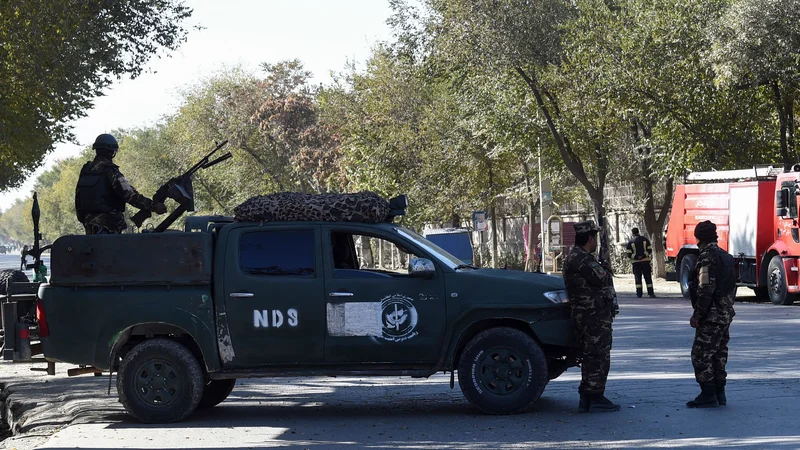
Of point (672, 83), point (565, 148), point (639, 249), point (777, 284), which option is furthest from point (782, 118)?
point (565, 148)

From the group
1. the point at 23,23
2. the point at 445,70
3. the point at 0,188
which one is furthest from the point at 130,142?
the point at 23,23

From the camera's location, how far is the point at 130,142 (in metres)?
103

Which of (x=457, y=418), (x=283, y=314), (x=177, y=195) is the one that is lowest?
(x=457, y=418)

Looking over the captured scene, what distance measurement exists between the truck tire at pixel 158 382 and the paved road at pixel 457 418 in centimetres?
16

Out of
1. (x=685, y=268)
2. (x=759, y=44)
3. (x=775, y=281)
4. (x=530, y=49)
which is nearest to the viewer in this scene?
(x=775, y=281)

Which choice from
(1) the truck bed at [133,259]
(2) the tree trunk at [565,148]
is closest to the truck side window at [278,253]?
(1) the truck bed at [133,259]

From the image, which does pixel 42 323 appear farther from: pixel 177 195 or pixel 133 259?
pixel 177 195

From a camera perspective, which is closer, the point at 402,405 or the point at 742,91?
the point at 402,405

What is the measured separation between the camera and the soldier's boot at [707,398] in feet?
35.3

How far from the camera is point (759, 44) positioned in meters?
28.6

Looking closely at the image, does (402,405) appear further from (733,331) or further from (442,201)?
(442,201)

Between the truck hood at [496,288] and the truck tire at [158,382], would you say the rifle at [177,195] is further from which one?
the truck hood at [496,288]

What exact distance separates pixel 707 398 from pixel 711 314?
75 centimetres

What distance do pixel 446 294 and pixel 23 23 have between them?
60.8ft
